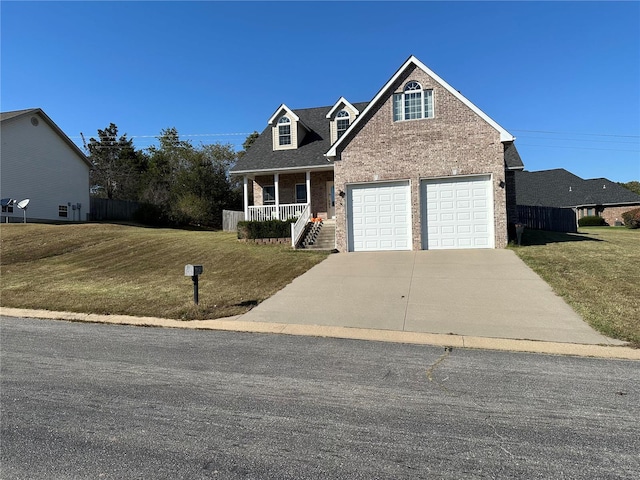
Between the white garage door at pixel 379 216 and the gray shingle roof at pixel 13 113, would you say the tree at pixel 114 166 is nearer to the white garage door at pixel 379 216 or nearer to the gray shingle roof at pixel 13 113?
the gray shingle roof at pixel 13 113

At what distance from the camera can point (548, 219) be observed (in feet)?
89.3

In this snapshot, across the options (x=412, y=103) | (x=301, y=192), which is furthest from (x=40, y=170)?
(x=412, y=103)

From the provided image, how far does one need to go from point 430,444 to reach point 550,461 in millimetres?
873

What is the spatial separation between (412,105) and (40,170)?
88.1 feet

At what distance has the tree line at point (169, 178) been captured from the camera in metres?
35.8

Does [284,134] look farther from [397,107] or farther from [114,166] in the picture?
[114,166]

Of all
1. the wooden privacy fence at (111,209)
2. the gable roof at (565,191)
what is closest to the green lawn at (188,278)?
the wooden privacy fence at (111,209)

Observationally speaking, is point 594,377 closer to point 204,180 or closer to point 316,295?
point 316,295

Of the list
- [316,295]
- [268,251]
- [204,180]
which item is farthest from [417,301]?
[204,180]

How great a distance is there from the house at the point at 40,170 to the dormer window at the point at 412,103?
25.1 meters

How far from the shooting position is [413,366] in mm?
5309

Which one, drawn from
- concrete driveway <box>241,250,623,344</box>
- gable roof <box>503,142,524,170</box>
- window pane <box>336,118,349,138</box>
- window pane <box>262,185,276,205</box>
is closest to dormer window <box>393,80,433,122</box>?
gable roof <box>503,142,524,170</box>

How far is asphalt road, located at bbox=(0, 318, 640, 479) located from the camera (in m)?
3.01

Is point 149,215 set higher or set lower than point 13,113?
lower
